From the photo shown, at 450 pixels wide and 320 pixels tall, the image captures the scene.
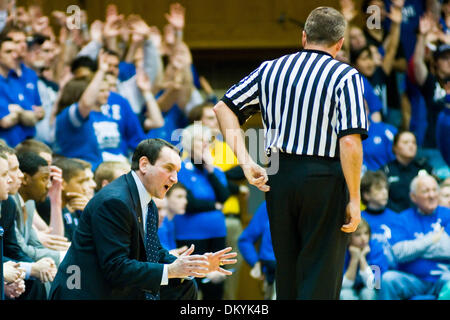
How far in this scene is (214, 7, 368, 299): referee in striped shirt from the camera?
3.45 metres

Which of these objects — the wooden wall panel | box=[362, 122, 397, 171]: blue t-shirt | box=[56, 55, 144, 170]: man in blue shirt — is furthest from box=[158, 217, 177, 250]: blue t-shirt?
the wooden wall panel

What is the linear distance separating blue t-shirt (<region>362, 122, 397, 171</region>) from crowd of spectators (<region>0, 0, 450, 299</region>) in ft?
0.04

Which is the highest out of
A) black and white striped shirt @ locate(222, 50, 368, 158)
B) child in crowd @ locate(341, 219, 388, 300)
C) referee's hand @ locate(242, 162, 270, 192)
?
black and white striped shirt @ locate(222, 50, 368, 158)

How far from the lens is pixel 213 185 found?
634 centimetres

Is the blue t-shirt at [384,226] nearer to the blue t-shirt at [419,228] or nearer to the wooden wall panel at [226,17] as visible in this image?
the blue t-shirt at [419,228]

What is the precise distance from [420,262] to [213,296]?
153 centimetres

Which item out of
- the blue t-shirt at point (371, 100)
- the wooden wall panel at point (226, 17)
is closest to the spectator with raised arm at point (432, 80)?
the blue t-shirt at point (371, 100)

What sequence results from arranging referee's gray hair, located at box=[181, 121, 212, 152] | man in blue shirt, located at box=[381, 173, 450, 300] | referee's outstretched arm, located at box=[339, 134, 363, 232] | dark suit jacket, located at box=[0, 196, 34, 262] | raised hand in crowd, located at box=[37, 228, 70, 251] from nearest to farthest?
referee's outstretched arm, located at box=[339, 134, 363, 232] → dark suit jacket, located at box=[0, 196, 34, 262] → raised hand in crowd, located at box=[37, 228, 70, 251] → man in blue shirt, located at box=[381, 173, 450, 300] → referee's gray hair, located at box=[181, 121, 212, 152]

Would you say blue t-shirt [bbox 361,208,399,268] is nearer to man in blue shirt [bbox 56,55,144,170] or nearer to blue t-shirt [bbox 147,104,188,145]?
blue t-shirt [bbox 147,104,188,145]

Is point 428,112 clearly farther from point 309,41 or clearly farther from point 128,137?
point 309,41

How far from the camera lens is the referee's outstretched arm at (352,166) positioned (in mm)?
3404

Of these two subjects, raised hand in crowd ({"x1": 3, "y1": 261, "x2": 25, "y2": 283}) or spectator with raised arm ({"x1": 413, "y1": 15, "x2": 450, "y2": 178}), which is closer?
raised hand in crowd ({"x1": 3, "y1": 261, "x2": 25, "y2": 283})

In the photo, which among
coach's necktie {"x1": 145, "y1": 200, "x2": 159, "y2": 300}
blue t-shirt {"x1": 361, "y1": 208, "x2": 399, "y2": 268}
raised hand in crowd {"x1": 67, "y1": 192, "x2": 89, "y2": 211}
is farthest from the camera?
blue t-shirt {"x1": 361, "y1": 208, "x2": 399, "y2": 268}
